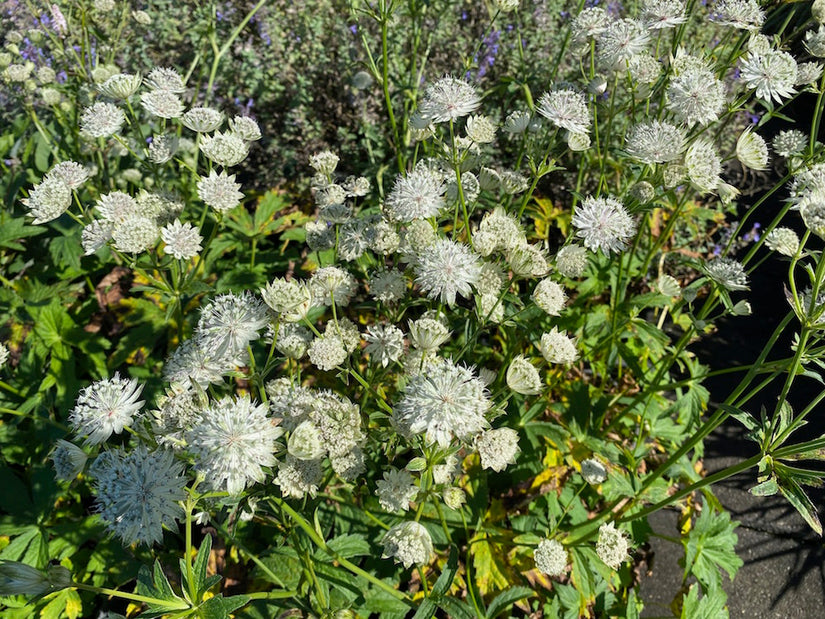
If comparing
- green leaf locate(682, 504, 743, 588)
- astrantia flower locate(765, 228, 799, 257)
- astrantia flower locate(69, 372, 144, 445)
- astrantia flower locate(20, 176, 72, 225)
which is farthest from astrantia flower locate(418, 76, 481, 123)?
green leaf locate(682, 504, 743, 588)

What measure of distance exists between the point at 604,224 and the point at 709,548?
135 cm

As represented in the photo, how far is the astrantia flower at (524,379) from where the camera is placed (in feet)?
5.15

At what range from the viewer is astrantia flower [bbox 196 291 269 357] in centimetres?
150

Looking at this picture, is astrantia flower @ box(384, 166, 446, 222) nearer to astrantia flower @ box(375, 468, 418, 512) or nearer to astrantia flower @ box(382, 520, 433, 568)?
astrantia flower @ box(375, 468, 418, 512)

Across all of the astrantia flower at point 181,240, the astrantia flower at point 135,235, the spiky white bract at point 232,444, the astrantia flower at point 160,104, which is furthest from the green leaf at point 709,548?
the astrantia flower at point 160,104

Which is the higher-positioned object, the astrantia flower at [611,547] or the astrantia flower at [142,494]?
the astrantia flower at [142,494]

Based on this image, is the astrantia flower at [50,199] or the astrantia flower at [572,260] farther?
the astrantia flower at [50,199]

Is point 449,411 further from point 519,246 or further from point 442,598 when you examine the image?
point 442,598

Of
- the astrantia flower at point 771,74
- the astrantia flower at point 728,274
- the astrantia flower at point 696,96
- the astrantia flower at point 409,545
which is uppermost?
the astrantia flower at point 771,74

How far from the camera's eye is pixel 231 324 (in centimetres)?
152

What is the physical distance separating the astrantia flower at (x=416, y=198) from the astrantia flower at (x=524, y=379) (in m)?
0.55

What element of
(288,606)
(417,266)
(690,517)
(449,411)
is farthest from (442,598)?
(690,517)

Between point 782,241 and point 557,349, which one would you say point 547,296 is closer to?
point 557,349

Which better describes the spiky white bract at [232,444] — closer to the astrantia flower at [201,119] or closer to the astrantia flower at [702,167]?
the astrantia flower at [201,119]
